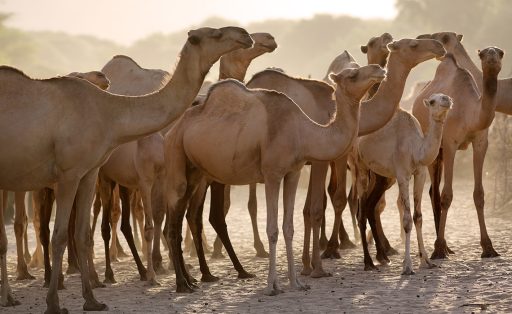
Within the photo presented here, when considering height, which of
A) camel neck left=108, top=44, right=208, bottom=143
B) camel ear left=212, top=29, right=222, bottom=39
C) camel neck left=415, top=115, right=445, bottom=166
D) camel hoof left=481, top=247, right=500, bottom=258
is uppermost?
camel ear left=212, top=29, right=222, bottom=39

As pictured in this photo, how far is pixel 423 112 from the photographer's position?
13070 mm

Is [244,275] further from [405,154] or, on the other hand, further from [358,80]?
[358,80]

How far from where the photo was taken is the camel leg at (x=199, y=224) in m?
11.1

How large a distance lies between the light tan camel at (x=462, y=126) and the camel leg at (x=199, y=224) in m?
2.66

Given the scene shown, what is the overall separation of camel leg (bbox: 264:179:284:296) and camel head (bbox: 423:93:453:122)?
212 cm

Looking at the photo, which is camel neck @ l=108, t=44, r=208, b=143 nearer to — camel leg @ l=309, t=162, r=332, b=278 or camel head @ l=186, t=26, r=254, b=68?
camel head @ l=186, t=26, r=254, b=68

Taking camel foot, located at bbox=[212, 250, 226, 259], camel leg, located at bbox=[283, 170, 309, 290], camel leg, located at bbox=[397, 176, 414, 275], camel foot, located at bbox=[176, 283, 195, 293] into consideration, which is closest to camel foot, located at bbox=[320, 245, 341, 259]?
camel foot, located at bbox=[212, 250, 226, 259]

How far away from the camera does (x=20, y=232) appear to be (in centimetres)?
1243

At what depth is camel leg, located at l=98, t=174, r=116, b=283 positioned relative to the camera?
37.9 feet

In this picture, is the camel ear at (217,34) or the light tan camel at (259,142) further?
the light tan camel at (259,142)

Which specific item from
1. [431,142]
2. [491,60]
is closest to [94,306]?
[431,142]

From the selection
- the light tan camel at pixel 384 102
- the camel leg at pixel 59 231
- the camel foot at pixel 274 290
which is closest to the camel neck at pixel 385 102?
the light tan camel at pixel 384 102

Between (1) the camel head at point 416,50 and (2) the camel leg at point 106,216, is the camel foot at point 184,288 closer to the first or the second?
(2) the camel leg at point 106,216

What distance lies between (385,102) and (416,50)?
2.09ft
